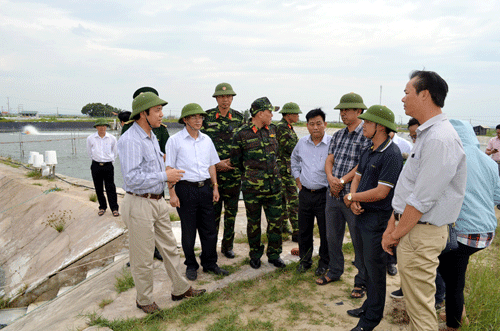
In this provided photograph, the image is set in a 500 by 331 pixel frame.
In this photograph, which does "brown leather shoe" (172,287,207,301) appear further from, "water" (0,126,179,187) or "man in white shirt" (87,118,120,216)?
"water" (0,126,179,187)

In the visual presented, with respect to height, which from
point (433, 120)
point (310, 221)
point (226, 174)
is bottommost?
point (310, 221)

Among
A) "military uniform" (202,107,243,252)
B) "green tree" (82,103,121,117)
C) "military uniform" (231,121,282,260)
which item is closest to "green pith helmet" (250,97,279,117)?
"military uniform" (231,121,282,260)

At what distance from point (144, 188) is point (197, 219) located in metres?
1.09

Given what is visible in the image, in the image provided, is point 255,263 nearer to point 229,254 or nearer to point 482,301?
point 229,254

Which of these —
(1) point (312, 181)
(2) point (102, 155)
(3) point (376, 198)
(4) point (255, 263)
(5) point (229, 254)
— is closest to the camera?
(3) point (376, 198)

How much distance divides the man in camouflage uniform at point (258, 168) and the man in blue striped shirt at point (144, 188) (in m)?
1.15

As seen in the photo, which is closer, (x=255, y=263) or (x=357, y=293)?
(x=357, y=293)

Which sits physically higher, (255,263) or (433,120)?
(433,120)

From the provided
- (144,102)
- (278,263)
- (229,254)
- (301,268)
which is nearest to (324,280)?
(301,268)

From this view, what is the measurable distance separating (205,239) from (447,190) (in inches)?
106

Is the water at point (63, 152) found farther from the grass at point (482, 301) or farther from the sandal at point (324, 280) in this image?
the grass at point (482, 301)

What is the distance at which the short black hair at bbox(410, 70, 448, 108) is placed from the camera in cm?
196

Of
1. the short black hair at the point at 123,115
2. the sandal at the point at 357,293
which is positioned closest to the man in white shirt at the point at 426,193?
the sandal at the point at 357,293

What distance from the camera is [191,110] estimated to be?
11.8 ft
